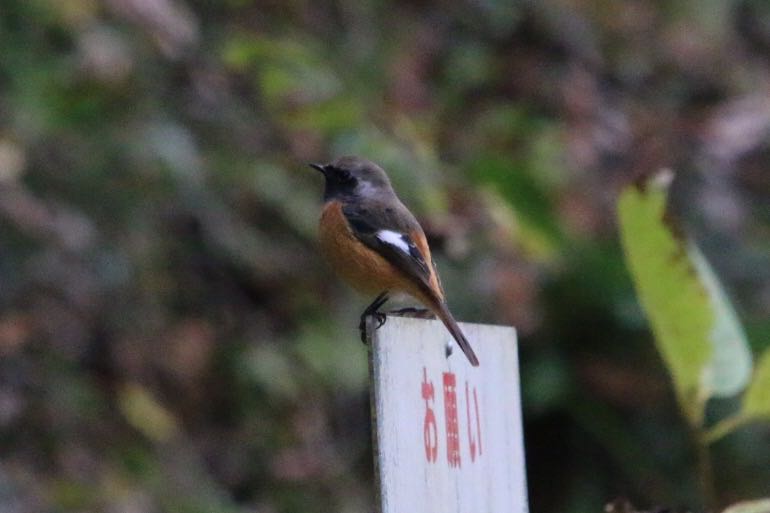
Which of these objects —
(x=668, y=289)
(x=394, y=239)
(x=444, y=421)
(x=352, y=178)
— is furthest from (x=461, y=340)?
(x=352, y=178)

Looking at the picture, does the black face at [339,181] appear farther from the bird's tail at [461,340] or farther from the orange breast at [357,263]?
the bird's tail at [461,340]

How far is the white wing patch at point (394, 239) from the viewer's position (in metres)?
3.34

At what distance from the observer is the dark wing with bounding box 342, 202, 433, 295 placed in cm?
329

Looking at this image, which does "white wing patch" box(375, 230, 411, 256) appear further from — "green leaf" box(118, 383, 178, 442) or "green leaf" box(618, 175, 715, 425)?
"green leaf" box(118, 383, 178, 442)

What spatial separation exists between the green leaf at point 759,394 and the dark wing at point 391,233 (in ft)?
3.15

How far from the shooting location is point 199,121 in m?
6.05

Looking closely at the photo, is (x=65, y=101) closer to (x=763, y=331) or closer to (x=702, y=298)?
(x=763, y=331)

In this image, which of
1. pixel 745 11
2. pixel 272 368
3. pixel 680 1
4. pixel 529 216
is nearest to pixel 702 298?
pixel 529 216

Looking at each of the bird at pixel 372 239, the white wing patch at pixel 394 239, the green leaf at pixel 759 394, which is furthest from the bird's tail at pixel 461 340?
the white wing patch at pixel 394 239

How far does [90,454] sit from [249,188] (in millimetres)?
1279

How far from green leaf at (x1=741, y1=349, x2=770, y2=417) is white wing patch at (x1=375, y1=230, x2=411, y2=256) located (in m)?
1.12

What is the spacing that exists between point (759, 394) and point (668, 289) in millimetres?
239

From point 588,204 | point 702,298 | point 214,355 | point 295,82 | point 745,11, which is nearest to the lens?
point 702,298

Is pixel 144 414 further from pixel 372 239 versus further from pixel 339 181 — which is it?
pixel 372 239
